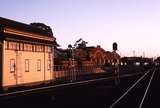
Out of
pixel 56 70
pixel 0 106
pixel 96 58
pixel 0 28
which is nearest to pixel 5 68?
pixel 0 28

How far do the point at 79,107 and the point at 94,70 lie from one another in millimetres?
71288

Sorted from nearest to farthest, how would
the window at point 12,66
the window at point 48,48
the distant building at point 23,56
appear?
1. the distant building at point 23,56
2. the window at point 12,66
3. the window at point 48,48

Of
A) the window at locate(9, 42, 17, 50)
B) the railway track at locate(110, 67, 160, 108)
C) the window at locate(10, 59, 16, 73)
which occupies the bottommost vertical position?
the railway track at locate(110, 67, 160, 108)

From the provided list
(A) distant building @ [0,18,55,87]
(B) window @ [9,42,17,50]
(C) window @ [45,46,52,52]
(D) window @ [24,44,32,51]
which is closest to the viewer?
(A) distant building @ [0,18,55,87]

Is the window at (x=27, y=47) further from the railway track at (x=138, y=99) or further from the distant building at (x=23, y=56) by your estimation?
the railway track at (x=138, y=99)

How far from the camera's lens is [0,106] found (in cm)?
1816

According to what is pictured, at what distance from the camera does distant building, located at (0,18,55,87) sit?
36.7m

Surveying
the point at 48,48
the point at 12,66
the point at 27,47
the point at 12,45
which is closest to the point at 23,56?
the point at 27,47

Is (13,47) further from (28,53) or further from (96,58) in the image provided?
(96,58)

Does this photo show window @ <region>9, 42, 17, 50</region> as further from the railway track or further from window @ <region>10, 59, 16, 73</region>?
the railway track

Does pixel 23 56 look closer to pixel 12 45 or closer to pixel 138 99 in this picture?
pixel 12 45

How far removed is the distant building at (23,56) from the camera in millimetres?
36656

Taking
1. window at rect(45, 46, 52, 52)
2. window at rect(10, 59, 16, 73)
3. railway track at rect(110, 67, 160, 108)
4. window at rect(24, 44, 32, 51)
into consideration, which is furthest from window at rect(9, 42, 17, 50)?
railway track at rect(110, 67, 160, 108)

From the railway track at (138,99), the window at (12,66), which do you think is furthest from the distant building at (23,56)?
the railway track at (138,99)
